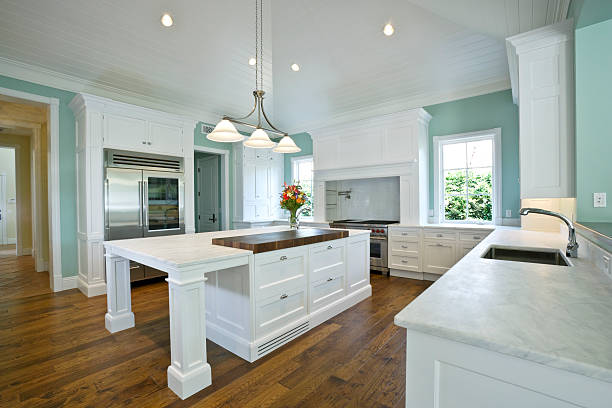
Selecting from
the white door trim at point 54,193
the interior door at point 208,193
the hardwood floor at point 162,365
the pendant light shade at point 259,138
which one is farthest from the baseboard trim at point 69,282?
the pendant light shade at point 259,138

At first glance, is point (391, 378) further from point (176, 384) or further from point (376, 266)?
point (376, 266)

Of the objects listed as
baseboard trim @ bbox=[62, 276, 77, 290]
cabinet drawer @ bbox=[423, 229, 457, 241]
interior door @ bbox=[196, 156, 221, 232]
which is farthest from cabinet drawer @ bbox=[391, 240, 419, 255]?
Answer: baseboard trim @ bbox=[62, 276, 77, 290]

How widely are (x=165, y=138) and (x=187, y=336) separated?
3.63 m

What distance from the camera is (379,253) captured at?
15.7 ft

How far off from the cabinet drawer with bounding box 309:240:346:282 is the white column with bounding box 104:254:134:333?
1.74 m

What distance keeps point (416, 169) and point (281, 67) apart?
2846 mm

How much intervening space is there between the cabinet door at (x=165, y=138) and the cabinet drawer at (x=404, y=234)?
3721 millimetres

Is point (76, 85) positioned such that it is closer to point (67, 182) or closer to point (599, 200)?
point (67, 182)

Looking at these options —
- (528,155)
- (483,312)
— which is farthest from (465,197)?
(483,312)

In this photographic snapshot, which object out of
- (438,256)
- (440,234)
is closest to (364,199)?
(440,234)

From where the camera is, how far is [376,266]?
481cm

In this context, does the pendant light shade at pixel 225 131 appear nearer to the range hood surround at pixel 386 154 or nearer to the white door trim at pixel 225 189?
the range hood surround at pixel 386 154

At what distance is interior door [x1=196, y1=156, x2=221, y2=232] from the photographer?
6469 millimetres

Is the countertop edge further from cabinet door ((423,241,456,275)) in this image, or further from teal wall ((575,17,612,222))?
cabinet door ((423,241,456,275))
